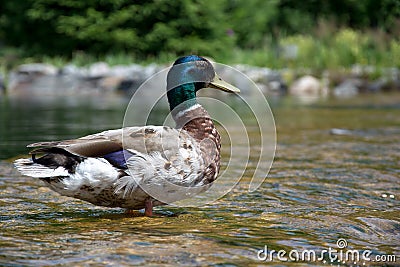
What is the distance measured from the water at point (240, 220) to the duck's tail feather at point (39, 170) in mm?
244

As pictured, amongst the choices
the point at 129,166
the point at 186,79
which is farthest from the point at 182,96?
the point at 129,166

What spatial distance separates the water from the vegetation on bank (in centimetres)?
1386

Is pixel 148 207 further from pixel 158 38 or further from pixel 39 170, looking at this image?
pixel 158 38

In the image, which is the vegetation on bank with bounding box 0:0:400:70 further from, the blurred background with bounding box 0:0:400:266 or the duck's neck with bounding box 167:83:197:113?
the duck's neck with bounding box 167:83:197:113

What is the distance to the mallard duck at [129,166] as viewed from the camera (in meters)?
3.38

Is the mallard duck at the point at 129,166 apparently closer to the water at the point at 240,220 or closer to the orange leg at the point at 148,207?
the orange leg at the point at 148,207

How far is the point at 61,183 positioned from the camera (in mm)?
3426

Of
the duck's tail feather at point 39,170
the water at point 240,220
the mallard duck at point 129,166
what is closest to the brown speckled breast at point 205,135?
the mallard duck at point 129,166

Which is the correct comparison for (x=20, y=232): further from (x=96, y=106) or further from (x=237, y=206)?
(x=96, y=106)

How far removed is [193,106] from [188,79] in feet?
0.52

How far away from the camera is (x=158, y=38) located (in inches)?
880

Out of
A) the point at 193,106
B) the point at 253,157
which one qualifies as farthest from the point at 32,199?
the point at 253,157

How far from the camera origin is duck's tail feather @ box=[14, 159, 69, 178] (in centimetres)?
338

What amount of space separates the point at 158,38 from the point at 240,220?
1913 cm
